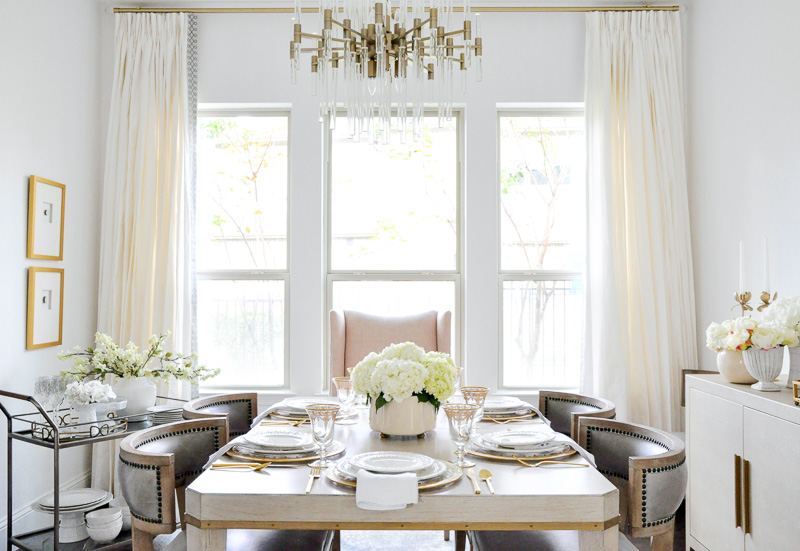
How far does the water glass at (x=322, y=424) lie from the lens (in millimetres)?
1605

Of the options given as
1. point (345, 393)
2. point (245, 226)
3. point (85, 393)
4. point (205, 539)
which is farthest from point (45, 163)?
point (205, 539)

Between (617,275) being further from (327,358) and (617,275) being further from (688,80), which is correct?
(327,358)

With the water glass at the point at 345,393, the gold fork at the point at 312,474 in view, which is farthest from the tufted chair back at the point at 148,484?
the water glass at the point at 345,393

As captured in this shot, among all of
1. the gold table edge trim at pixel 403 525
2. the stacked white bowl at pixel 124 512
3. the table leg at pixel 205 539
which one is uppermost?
the gold table edge trim at pixel 403 525

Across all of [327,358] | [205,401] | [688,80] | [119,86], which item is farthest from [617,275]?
[119,86]

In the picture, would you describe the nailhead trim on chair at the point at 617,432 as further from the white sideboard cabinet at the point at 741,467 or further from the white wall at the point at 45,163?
the white wall at the point at 45,163

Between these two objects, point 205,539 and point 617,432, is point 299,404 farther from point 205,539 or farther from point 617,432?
point 617,432

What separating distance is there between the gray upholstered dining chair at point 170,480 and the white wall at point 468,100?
177 centimetres

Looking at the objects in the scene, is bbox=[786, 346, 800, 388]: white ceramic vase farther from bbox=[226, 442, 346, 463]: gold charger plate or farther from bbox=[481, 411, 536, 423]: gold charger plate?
bbox=[226, 442, 346, 463]: gold charger plate

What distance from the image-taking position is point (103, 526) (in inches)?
108

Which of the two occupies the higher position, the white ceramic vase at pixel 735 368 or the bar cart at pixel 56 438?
the white ceramic vase at pixel 735 368

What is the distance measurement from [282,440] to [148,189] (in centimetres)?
242

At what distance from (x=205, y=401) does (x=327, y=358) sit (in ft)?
4.73

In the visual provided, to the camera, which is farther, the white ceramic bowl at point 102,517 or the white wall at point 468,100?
the white wall at point 468,100
